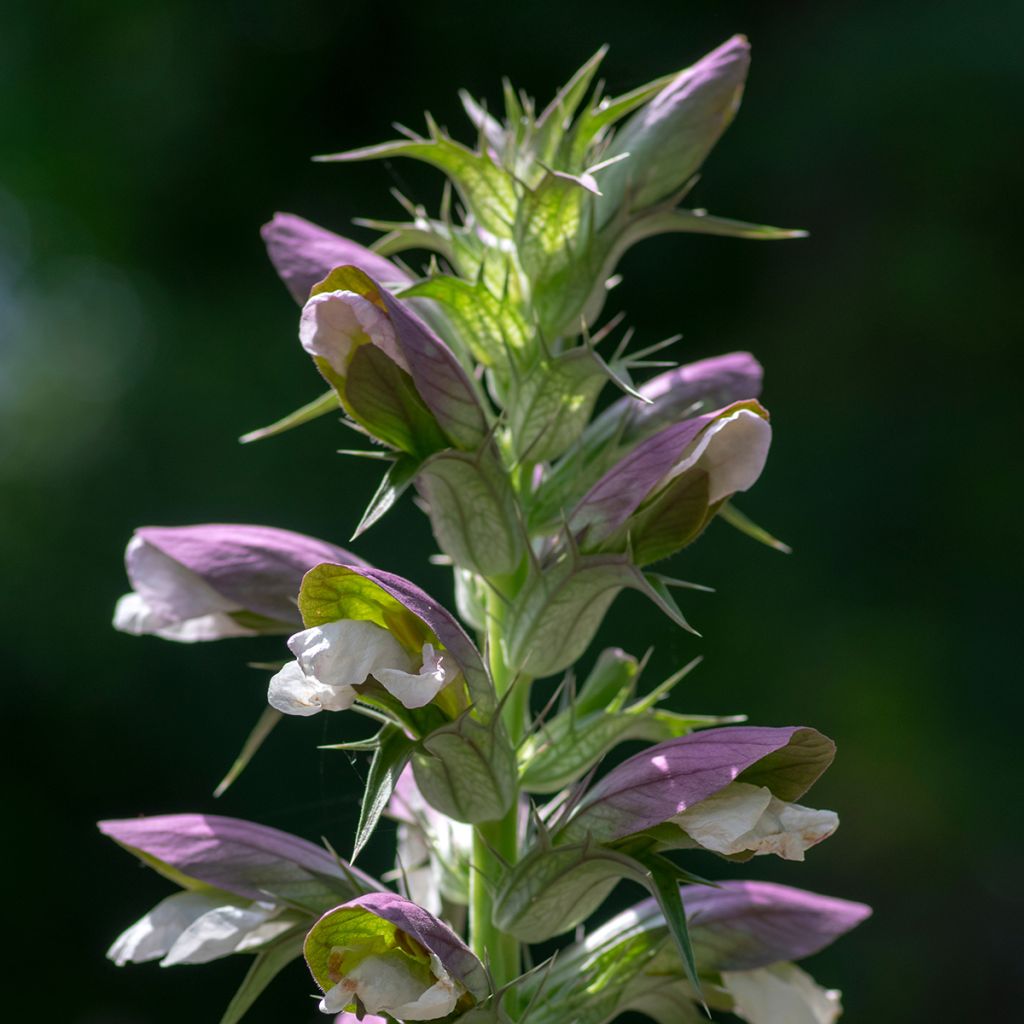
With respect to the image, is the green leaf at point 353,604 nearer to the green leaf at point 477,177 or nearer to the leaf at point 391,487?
the leaf at point 391,487

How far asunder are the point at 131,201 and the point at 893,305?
3297 mm

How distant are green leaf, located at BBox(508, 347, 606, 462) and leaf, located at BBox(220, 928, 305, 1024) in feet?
1.78

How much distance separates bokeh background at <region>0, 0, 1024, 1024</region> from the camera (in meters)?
4.43

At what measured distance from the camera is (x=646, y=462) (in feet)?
3.98

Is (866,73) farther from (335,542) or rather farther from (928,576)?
(335,542)

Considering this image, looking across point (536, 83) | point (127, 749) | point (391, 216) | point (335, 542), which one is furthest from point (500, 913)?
point (536, 83)

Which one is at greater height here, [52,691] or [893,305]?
[893,305]

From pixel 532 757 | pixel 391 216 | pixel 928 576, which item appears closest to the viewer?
pixel 532 757

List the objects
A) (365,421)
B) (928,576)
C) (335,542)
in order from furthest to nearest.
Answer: (928,576)
(335,542)
(365,421)

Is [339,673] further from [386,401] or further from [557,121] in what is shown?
[557,121]

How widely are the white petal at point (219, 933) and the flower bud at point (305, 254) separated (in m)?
0.63

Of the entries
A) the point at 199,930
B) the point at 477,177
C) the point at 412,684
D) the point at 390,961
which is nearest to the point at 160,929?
the point at 199,930

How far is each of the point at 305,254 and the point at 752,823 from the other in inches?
29.9

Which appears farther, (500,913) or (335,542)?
(335,542)
